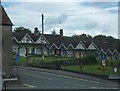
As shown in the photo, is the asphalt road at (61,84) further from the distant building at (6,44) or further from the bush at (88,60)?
the bush at (88,60)

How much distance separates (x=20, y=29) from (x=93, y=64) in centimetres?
6708

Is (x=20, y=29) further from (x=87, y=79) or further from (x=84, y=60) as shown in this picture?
(x=87, y=79)

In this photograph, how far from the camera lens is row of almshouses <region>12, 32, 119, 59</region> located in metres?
87.3

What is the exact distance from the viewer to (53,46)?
307 feet

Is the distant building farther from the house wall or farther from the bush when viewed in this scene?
the bush

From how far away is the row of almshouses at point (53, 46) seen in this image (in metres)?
87.3

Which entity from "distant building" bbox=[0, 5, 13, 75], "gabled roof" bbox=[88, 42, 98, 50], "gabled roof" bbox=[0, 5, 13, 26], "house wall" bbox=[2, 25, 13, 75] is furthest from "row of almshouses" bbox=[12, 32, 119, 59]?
"house wall" bbox=[2, 25, 13, 75]

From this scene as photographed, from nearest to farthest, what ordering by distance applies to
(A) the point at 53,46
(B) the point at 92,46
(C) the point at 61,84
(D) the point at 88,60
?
(C) the point at 61,84 < (D) the point at 88,60 < (A) the point at 53,46 < (B) the point at 92,46

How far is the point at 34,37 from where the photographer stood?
9069 cm

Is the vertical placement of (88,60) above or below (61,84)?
above

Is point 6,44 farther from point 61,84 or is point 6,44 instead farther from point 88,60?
point 88,60

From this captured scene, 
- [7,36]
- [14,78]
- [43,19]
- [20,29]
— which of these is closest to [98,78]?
[7,36]

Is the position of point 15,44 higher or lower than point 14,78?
higher

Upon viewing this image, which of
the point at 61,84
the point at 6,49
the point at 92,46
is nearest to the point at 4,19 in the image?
the point at 6,49
